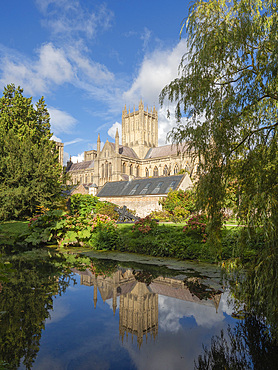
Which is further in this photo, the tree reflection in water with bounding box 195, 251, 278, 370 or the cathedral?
the cathedral

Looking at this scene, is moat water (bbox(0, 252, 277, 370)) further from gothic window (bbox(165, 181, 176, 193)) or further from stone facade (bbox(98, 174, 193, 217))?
gothic window (bbox(165, 181, 176, 193))

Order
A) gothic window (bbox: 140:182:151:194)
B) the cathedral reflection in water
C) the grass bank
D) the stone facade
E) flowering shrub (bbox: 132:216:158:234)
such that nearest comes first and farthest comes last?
the cathedral reflection in water < the grass bank < flowering shrub (bbox: 132:216:158:234) < the stone facade < gothic window (bbox: 140:182:151:194)

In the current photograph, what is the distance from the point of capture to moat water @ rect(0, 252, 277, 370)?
3.81 metres

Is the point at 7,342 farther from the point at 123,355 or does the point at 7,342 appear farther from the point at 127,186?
the point at 127,186

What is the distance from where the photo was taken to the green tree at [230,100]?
14.1 ft

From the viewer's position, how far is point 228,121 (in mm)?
4598

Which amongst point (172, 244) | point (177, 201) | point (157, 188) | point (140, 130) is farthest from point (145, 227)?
point (140, 130)

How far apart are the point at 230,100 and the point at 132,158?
66626 mm

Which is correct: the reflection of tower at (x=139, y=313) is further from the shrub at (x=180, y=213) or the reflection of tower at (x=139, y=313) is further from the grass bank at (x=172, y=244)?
the shrub at (x=180, y=213)

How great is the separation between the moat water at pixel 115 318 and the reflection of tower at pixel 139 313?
0.02 meters

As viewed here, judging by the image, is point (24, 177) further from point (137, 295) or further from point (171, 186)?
point (137, 295)

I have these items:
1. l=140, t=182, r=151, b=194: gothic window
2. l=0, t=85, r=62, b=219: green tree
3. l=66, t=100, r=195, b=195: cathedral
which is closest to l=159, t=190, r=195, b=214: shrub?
l=140, t=182, r=151, b=194: gothic window

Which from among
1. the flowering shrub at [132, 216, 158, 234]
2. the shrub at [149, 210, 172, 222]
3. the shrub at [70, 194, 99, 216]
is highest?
the shrub at [70, 194, 99, 216]

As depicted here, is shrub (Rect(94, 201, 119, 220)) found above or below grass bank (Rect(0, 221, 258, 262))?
above
